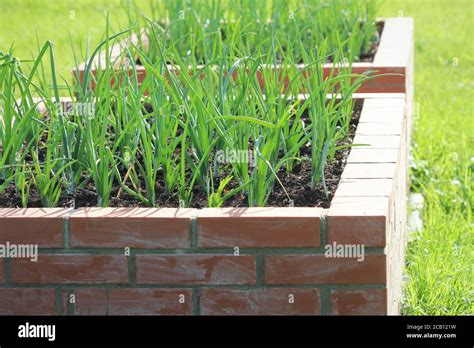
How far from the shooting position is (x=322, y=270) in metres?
2.88

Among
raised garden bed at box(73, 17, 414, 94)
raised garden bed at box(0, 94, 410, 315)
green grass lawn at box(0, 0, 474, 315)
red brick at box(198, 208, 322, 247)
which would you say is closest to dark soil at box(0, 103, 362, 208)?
raised garden bed at box(0, 94, 410, 315)

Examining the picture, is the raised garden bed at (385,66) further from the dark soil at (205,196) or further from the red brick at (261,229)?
the red brick at (261,229)

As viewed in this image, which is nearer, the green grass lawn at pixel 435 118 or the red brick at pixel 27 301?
the red brick at pixel 27 301

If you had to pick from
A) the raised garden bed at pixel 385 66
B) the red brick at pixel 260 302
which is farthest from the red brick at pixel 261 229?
the raised garden bed at pixel 385 66

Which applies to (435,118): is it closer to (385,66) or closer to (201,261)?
(385,66)

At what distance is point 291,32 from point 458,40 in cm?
372

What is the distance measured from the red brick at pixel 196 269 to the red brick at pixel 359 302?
9.8 inches

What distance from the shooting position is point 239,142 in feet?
11.4

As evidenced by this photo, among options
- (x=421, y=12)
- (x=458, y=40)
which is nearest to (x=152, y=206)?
(x=458, y=40)

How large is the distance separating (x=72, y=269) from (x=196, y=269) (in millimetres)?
380

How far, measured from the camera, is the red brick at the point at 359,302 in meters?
2.88

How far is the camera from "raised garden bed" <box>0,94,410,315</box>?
2.87 meters
